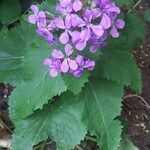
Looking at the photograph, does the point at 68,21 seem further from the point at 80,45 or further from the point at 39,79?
the point at 39,79

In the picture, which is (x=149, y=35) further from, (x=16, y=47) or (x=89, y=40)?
(x=89, y=40)

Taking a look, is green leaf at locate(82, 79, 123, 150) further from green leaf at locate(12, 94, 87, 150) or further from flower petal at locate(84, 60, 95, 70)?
flower petal at locate(84, 60, 95, 70)

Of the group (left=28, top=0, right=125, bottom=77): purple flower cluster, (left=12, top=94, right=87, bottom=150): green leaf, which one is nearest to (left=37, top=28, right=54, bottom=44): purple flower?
(left=28, top=0, right=125, bottom=77): purple flower cluster

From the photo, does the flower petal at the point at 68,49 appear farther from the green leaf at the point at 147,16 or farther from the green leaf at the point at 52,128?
the green leaf at the point at 147,16

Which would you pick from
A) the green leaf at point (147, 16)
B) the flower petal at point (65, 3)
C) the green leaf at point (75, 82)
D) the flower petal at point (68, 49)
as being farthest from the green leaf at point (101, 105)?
the green leaf at point (147, 16)

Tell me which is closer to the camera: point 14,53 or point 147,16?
point 14,53

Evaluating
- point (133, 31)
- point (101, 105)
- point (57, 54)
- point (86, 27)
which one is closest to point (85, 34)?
point (86, 27)

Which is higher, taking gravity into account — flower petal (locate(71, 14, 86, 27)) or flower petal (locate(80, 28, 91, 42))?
flower petal (locate(71, 14, 86, 27))
